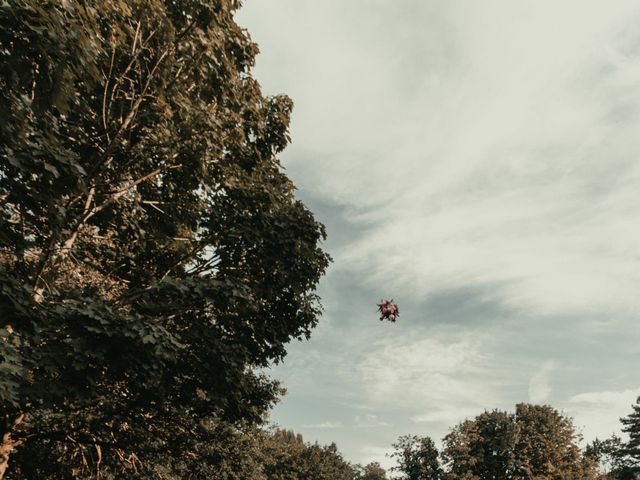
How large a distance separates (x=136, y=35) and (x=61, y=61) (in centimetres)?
334

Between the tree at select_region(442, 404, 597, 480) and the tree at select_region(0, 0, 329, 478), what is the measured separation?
60.4 meters

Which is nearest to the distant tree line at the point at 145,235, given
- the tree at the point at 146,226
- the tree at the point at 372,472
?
the tree at the point at 146,226

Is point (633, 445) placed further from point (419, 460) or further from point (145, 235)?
point (145, 235)

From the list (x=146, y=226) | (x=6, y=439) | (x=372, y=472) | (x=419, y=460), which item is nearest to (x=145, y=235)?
(x=146, y=226)

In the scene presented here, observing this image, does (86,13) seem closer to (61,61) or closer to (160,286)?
(61,61)

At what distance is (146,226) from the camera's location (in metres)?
10.4

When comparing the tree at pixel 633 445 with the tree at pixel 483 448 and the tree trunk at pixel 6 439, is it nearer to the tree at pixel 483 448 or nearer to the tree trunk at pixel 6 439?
the tree at pixel 483 448

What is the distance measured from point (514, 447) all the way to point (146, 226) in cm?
7318

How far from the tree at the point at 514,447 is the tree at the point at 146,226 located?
198 feet

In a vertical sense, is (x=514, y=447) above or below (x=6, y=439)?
above

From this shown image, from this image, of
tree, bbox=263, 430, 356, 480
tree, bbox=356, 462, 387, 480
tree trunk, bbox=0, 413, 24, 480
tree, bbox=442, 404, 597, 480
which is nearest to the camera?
tree trunk, bbox=0, 413, 24, 480

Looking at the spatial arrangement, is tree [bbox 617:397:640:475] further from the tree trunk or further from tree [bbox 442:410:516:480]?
the tree trunk

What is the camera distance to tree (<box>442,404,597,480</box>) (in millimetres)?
57375

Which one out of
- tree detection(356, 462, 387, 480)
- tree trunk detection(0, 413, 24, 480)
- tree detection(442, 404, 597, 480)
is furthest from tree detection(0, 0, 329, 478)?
tree detection(356, 462, 387, 480)
